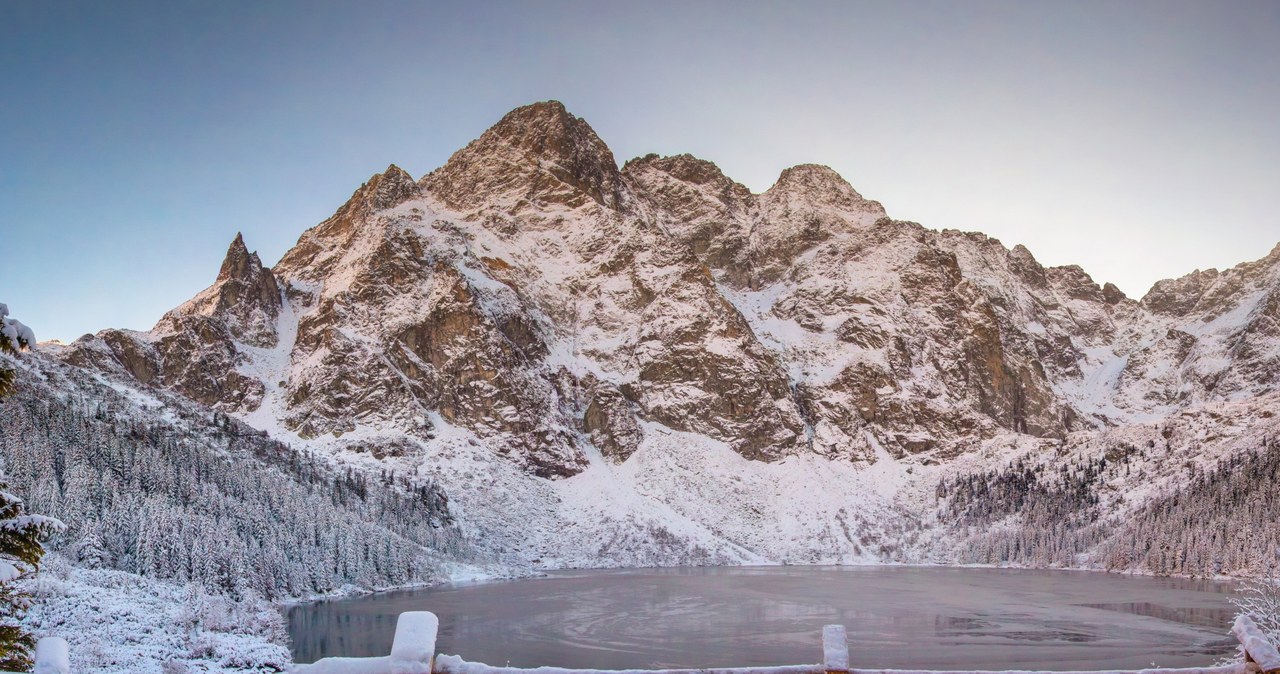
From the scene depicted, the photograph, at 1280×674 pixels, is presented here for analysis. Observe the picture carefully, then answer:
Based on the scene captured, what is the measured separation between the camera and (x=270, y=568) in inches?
3423

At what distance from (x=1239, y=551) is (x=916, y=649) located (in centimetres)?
9971

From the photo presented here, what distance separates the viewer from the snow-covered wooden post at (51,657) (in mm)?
8195

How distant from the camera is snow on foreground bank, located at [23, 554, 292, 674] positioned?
3781 centimetres

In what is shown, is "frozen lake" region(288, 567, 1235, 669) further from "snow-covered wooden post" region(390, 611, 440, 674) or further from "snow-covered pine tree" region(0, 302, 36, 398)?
"snow-covered wooden post" region(390, 611, 440, 674)

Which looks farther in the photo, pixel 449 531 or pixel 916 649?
pixel 449 531

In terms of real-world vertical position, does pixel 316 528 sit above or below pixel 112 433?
below

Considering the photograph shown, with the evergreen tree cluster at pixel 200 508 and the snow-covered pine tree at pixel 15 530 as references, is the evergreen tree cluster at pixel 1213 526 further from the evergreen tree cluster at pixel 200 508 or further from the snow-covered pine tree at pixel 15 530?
the snow-covered pine tree at pixel 15 530

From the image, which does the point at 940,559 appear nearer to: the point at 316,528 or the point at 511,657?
the point at 316,528

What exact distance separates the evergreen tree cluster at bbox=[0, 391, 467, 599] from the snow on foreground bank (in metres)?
13.0

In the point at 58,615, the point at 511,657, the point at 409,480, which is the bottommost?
the point at 511,657

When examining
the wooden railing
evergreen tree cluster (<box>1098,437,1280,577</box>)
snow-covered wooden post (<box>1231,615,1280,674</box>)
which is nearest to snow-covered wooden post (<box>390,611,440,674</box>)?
the wooden railing

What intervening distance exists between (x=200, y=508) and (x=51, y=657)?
293ft

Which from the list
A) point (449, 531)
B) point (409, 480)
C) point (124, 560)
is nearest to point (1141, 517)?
point (449, 531)

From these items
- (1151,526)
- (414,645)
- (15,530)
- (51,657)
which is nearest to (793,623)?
(15,530)
